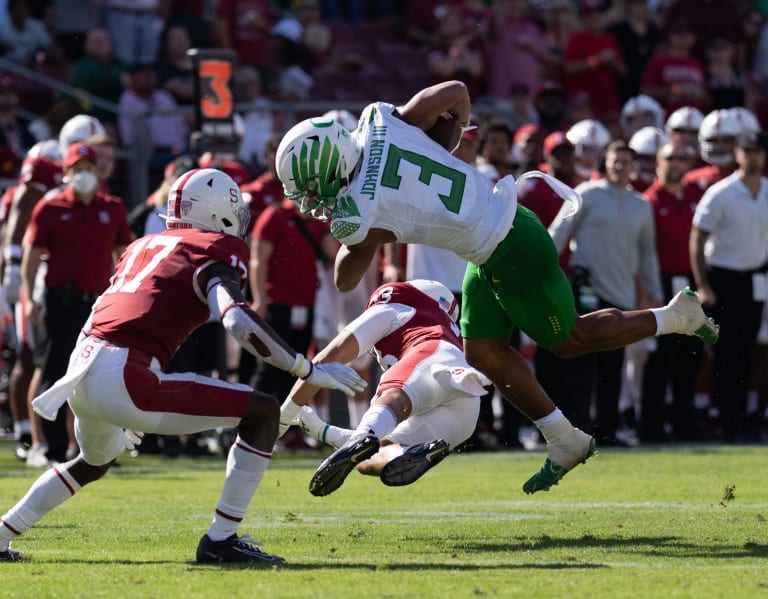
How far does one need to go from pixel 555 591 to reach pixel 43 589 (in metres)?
1.79

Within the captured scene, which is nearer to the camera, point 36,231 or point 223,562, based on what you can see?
point 223,562

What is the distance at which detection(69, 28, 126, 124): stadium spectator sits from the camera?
14.9 m

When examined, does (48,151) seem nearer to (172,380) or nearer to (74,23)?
(74,23)

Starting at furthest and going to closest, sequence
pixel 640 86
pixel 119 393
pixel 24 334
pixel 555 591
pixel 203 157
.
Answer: pixel 640 86 < pixel 203 157 < pixel 24 334 < pixel 119 393 < pixel 555 591

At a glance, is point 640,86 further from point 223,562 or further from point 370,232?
point 223,562

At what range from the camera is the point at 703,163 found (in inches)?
594

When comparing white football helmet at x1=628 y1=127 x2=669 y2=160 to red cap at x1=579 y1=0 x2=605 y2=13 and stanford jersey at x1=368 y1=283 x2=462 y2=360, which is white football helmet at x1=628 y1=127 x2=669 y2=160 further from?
stanford jersey at x1=368 y1=283 x2=462 y2=360

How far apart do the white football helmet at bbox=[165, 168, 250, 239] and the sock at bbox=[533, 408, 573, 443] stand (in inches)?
81.6

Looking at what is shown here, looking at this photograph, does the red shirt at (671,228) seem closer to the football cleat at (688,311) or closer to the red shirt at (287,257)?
the red shirt at (287,257)

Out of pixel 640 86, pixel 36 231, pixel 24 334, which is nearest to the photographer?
pixel 36 231

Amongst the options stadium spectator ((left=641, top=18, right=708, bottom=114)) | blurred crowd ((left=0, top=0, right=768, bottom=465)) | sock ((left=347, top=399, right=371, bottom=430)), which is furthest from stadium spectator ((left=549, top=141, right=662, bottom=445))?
stadium spectator ((left=641, top=18, right=708, bottom=114))

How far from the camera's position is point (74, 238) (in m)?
10.9

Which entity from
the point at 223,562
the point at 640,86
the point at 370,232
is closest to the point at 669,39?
the point at 640,86

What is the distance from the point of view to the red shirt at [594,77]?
16125 millimetres
